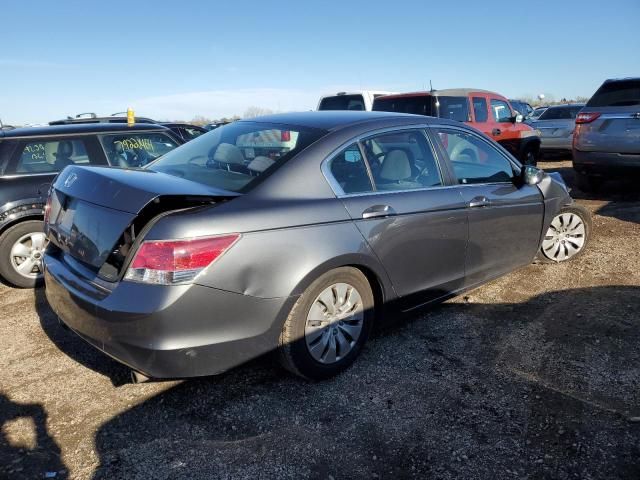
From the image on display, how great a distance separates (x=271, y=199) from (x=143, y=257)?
759 millimetres

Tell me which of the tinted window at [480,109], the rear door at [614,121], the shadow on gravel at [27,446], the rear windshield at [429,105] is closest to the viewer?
the shadow on gravel at [27,446]

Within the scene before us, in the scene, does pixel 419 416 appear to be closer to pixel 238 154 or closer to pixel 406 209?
pixel 406 209

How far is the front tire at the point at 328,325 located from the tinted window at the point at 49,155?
3.45m

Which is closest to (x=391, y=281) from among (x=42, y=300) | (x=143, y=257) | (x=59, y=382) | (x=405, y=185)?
(x=405, y=185)

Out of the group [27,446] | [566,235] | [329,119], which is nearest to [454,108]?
[566,235]

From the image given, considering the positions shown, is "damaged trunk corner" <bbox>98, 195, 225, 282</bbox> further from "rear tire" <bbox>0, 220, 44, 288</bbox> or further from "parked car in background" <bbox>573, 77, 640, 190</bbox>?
"parked car in background" <bbox>573, 77, 640, 190</bbox>

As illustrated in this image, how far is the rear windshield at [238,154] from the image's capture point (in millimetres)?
3084

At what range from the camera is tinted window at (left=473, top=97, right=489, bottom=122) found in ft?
32.2

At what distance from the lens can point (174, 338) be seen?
8.42 ft

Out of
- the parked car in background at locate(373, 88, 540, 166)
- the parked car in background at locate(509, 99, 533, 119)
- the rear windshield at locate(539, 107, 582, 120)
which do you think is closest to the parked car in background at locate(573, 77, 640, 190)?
the parked car in background at locate(373, 88, 540, 166)

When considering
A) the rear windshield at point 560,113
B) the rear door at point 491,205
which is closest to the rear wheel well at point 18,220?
the rear door at point 491,205

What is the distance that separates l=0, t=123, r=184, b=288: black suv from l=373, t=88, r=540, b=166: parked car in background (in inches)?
212

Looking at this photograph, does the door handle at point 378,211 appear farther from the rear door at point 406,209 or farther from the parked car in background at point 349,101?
the parked car in background at point 349,101

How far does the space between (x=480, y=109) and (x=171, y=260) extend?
875 centimetres
